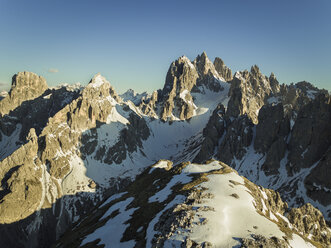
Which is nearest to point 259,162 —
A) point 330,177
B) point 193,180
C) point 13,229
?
point 330,177

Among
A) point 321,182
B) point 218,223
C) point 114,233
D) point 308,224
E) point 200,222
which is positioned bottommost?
point 321,182

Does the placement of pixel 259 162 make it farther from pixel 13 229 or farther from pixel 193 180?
pixel 13 229

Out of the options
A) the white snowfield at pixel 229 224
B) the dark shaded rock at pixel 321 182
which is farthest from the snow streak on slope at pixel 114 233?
the dark shaded rock at pixel 321 182

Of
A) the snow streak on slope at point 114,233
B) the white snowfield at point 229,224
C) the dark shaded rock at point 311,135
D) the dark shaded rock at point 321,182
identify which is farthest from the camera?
the dark shaded rock at point 311,135

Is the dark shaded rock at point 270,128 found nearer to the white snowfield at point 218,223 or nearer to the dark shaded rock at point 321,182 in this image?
the dark shaded rock at point 321,182

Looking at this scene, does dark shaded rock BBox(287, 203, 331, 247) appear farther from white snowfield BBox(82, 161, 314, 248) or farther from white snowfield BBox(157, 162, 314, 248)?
white snowfield BBox(157, 162, 314, 248)

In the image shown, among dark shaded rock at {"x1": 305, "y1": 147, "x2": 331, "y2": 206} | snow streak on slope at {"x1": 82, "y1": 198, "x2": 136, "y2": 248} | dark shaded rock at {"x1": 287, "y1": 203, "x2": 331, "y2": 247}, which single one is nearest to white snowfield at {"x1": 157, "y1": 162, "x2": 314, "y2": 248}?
snow streak on slope at {"x1": 82, "y1": 198, "x2": 136, "y2": 248}

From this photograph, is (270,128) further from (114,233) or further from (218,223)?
(114,233)

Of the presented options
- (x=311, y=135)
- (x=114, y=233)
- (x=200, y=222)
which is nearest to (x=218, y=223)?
(x=200, y=222)
